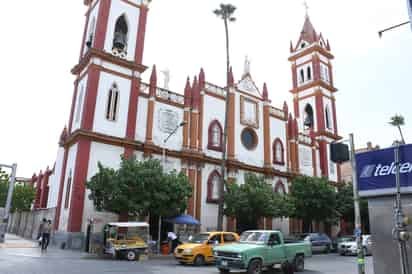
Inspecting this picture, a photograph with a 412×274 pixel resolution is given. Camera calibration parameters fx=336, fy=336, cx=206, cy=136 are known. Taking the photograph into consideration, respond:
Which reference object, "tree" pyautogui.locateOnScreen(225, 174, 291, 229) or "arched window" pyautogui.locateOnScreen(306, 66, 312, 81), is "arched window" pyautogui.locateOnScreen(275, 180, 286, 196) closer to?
"tree" pyautogui.locateOnScreen(225, 174, 291, 229)

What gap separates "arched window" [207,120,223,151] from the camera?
3070 centimetres

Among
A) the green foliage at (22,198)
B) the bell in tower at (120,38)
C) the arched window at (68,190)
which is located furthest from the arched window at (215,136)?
the green foliage at (22,198)

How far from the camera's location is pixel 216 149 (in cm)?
3092

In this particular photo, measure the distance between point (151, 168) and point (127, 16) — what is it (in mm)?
14474

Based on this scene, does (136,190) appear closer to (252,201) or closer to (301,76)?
(252,201)

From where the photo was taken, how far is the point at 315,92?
42.6 m

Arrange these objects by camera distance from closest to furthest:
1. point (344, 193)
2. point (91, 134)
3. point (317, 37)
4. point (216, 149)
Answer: point (91, 134) → point (216, 149) → point (344, 193) → point (317, 37)

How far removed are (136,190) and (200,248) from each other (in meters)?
6.07

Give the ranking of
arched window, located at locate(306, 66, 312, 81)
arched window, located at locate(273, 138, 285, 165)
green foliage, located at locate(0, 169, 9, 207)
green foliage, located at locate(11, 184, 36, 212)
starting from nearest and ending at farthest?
arched window, located at locate(273, 138, 285, 165), arched window, located at locate(306, 66, 312, 81), green foliage, located at locate(11, 184, 36, 212), green foliage, located at locate(0, 169, 9, 207)

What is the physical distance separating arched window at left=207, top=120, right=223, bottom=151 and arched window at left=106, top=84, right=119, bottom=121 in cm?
904

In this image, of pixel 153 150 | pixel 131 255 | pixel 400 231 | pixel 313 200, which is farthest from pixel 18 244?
pixel 313 200

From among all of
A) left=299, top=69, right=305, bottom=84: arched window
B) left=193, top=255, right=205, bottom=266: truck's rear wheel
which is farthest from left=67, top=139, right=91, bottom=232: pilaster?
left=299, top=69, right=305, bottom=84: arched window

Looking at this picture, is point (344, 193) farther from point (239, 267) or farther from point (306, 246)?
point (239, 267)

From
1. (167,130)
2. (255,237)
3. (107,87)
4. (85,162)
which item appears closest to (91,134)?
(85,162)
